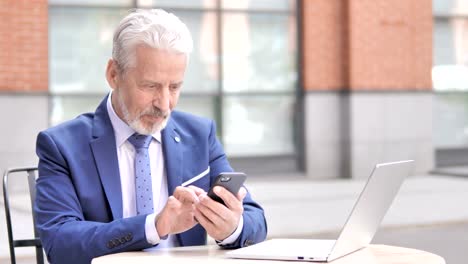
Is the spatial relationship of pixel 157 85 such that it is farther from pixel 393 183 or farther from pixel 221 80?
pixel 221 80

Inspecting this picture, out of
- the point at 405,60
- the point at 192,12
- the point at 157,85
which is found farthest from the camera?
the point at 405,60

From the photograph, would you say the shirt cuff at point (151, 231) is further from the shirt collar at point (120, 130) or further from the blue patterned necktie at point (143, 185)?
the shirt collar at point (120, 130)

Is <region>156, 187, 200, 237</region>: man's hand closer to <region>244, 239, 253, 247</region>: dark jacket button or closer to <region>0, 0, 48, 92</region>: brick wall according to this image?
<region>244, 239, 253, 247</region>: dark jacket button

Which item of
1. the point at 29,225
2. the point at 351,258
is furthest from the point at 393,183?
the point at 29,225

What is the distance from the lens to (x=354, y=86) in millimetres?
13891

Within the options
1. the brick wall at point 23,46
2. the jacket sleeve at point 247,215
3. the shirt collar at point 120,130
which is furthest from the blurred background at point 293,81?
the shirt collar at point 120,130

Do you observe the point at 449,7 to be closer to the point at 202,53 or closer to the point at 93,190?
the point at 202,53

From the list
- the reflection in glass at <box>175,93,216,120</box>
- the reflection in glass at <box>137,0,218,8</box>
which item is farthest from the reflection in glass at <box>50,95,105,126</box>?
the reflection in glass at <box>137,0,218,8</box>

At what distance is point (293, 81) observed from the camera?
14094 millimetres

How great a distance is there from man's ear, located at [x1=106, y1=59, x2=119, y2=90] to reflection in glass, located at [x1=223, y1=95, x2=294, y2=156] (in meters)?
10.4

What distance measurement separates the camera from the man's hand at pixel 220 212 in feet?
9.12

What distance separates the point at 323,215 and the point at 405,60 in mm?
5578

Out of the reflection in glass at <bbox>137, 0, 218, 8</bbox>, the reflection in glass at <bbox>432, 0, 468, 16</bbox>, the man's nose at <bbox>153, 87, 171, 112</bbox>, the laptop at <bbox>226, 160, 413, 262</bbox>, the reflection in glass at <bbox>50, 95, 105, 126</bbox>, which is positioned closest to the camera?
the laptop at <bbox>226, 160, 413, 262</bbox>

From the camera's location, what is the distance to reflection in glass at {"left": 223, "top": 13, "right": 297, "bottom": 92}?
1362 cm
